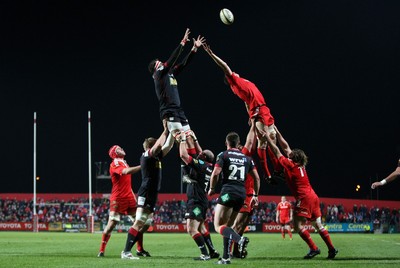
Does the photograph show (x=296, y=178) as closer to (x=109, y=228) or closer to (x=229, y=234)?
(x=229, y=234)

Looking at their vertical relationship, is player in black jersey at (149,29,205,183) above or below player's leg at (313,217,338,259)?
above

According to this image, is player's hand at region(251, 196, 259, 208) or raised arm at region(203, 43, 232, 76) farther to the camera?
player's hand at region(251, 196, 259, 208)

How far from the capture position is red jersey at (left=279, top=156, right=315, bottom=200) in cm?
1433

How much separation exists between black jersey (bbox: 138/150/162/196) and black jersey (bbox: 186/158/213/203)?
0.90m

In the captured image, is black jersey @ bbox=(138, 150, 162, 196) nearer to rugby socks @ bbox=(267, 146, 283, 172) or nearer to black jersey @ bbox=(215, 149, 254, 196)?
rugby socks @ bbox=(267, 146, 283, 172)

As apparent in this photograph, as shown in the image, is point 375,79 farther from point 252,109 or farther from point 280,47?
point 252,109

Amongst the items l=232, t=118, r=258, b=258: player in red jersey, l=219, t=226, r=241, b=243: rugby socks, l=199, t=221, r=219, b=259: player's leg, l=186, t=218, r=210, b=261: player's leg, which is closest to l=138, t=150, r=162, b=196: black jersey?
l=186, t=218, r=210, b=261: player's leg

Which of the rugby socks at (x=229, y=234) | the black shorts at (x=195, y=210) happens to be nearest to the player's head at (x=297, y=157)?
the black shorts at (x=195, y=210)

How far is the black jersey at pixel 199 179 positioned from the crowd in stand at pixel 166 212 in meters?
35.9

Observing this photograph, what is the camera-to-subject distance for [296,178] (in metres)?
14.4

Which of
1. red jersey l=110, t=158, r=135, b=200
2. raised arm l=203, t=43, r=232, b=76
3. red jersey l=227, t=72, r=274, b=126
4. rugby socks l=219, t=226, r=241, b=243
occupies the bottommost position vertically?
rugby socks l=219, t=226, r=241, b=243

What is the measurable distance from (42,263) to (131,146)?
53.2 m

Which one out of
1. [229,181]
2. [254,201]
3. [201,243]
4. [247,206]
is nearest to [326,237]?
[254,201]

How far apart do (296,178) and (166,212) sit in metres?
39.7
